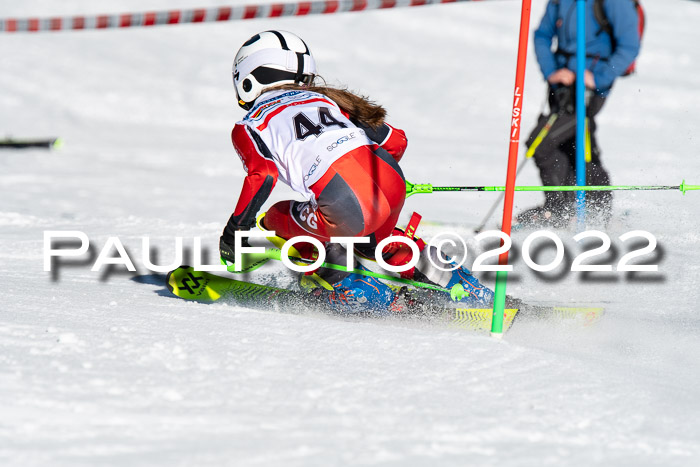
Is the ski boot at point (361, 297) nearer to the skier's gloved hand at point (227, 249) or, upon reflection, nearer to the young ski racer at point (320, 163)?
the young ski racer at point (320, 163)

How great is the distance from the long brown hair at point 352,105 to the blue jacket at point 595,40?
2.67 m

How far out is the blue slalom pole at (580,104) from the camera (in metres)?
5.24

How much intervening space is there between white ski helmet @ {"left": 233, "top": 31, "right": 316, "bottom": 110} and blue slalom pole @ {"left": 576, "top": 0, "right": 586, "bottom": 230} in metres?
2.24

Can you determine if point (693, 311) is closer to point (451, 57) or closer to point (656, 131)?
point (656, 131)

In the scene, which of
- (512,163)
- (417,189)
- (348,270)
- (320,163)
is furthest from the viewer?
(417,189)

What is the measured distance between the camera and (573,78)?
19.2ft

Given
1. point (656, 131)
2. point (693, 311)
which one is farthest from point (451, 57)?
point (693, 311)

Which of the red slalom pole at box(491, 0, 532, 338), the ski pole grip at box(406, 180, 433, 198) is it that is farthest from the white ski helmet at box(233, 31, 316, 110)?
the red slalom pole at box(491, 0, 532, 338)

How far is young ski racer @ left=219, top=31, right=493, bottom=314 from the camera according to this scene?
136 inches

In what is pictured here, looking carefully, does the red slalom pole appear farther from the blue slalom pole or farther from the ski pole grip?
the blue slalom pole

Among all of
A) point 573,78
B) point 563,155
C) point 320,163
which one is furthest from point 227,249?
point 573,78

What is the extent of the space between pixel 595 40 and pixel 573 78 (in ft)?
1.05

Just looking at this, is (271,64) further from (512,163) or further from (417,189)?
(512,163)

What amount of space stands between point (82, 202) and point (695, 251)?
509 cm
